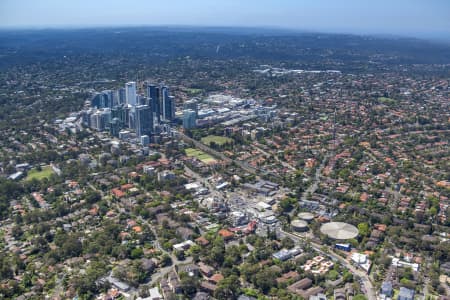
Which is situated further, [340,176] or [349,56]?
[349,56]

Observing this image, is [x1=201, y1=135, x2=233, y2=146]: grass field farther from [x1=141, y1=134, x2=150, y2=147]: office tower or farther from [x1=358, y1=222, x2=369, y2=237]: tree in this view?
[x1=358, y1=222, x2=369, y2=237]: tree

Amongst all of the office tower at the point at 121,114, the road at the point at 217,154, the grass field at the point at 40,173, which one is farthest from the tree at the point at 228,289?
the office tower at the point at 121,114

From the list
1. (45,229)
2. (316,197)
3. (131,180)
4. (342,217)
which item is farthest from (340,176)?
(45,229)

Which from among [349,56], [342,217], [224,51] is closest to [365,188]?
[342,217]

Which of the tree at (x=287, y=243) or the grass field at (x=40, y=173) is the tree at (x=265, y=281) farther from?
the grass field at (x=40, y=173)

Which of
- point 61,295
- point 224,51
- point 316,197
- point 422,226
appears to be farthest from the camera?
point 224,51

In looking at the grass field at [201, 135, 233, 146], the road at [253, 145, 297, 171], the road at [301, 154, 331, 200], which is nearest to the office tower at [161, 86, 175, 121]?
the grass field at [201, 135, 233, 146]

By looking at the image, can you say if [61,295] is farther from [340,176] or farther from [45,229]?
[340,176]

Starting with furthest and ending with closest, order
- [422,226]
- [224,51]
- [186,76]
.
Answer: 1. [224,51]
2. [186,76]
3. [422,226]
